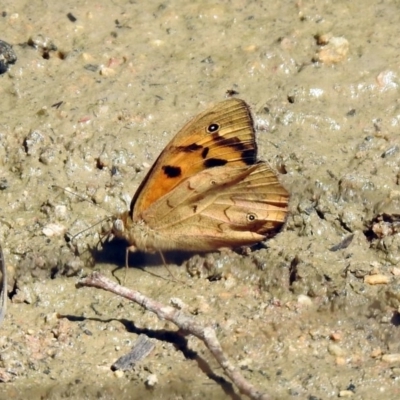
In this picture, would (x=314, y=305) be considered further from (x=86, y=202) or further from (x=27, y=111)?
(x=27, y=111)

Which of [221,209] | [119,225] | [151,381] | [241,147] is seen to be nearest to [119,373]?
[151,381]

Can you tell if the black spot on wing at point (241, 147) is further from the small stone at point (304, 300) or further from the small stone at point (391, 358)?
the small stone at point (391, 358)

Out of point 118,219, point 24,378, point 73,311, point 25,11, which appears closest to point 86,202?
point 118,219

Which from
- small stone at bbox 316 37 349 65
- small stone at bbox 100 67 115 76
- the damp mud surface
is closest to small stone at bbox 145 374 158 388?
the damp mud surface

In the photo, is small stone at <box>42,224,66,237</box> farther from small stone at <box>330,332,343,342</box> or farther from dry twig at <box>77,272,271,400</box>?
small stone at <box>330,332,343,342</box>

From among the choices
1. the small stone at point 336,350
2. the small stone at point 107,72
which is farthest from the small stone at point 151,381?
the small stone at point 107,72

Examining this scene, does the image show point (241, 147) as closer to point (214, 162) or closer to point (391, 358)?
point (214, 162)
